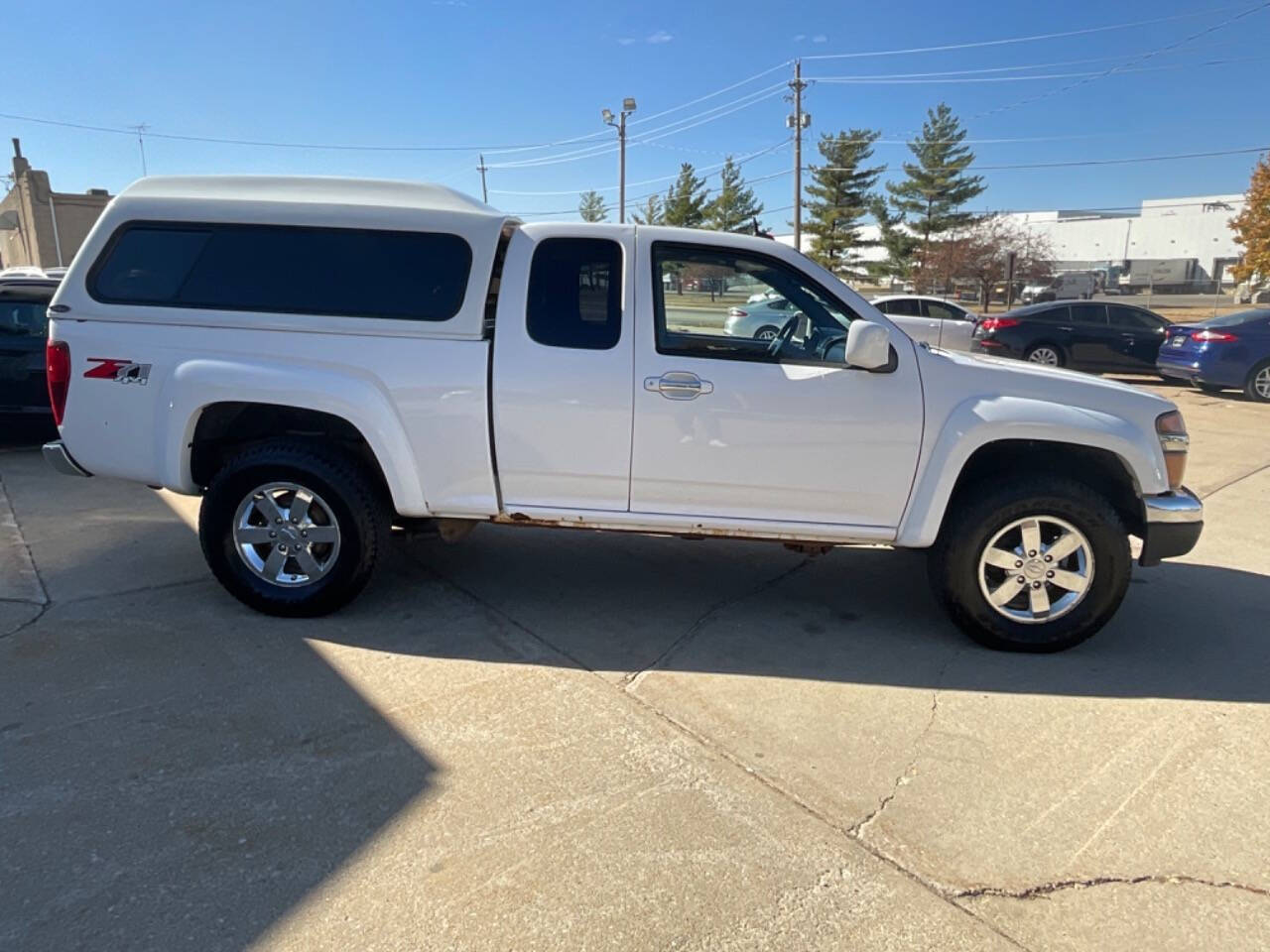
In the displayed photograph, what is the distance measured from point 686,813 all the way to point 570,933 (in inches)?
24.8

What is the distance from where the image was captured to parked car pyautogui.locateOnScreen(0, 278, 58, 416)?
766 centimetres

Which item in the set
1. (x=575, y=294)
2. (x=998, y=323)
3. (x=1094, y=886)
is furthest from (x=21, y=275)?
(x=998, y=323)

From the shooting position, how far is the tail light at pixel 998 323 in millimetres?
14547

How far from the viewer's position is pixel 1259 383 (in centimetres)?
1238

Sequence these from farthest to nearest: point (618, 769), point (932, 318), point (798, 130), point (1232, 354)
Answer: point (798, 130), point (932, 318), point (1232, 354), point (618, 769)

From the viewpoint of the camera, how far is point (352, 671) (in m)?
3.68

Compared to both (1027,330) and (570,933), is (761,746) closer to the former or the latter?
(570,933)

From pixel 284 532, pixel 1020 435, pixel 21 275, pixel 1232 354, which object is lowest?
pixel 284 532

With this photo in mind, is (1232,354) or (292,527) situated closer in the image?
(292,527)

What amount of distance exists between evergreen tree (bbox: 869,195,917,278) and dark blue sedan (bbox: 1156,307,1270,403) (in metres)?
42.3

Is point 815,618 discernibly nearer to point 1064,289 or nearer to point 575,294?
point 575,294

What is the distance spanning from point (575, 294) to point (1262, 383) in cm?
Result: 1283

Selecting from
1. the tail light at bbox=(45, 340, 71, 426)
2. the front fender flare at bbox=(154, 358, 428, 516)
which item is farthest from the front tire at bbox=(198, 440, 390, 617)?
the tail light at bbox=(45, 340, 71, 426)

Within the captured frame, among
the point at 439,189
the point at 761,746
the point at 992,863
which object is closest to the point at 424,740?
the point at 761,746
